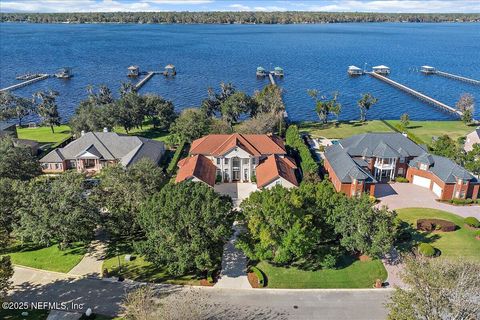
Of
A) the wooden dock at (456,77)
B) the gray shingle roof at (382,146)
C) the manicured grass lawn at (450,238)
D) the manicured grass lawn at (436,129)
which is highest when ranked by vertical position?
the gray shingle roof at (382,146)

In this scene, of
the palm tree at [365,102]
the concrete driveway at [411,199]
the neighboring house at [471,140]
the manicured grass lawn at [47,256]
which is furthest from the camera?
the palm tree at [365,102]

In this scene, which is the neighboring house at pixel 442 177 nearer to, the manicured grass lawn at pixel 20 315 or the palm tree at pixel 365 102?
the palm tree at pixel 365 102

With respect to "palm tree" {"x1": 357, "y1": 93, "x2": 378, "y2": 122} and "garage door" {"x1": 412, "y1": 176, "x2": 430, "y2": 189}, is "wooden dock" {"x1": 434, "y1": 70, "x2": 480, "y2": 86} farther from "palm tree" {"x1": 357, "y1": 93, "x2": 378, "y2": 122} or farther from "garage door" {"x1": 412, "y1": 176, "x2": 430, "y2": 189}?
"garage door" {"x1": 412, "y1": 176, "x2": 430, "y2": 189}

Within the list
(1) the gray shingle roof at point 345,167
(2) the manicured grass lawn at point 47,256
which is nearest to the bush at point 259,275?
(2) the manicured grass lawn at point 47,256

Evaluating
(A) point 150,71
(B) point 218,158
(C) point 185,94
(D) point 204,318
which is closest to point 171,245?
(D) point 204,318

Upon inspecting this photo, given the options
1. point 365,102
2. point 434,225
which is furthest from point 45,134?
point 434,225

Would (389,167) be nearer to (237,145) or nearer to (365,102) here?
(237,145)

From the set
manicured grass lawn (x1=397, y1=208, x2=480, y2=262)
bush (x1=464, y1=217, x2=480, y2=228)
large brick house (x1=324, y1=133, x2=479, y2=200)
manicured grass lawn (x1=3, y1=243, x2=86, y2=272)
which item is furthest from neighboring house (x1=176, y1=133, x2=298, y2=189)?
bush (x1=464, y1=217, x2=480, y2=228)
